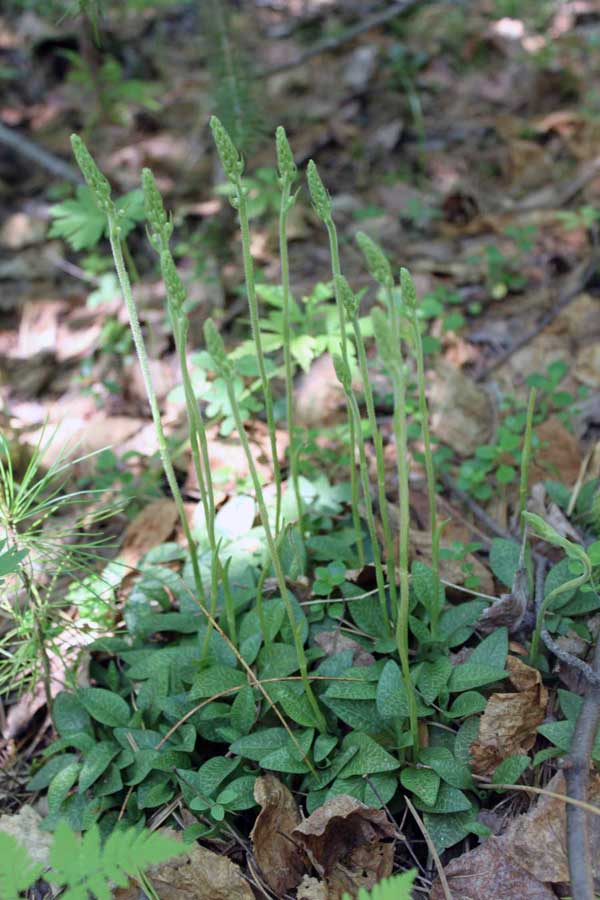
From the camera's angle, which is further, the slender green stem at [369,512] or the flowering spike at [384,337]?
the slender green stem at [369,512]

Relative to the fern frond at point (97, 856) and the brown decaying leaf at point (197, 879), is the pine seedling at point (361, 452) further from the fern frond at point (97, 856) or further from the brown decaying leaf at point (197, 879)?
the fern frond at point (97, 856)

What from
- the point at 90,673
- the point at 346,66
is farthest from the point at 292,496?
the point at 346,66

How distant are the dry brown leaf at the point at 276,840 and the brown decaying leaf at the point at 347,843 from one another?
0.04 m

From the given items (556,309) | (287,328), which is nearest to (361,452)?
(287,328)

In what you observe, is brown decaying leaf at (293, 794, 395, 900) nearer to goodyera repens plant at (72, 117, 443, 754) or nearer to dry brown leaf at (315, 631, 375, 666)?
goodyera repens plant at (72, 117, 443, 754)

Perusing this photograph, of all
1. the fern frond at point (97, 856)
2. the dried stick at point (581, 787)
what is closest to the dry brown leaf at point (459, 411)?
the dried stick at point (581, 787)

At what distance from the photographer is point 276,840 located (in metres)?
2.02

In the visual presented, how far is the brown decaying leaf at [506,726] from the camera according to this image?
2.06 metres

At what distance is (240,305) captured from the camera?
4.32 meters

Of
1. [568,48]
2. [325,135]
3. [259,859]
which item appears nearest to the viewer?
[259,859]

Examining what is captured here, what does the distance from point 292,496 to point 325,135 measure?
341 cm

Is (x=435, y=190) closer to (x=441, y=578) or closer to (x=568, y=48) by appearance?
(x=568, y=48)

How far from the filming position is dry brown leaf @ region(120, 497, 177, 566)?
3027mm

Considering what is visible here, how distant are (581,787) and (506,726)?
256 mm
